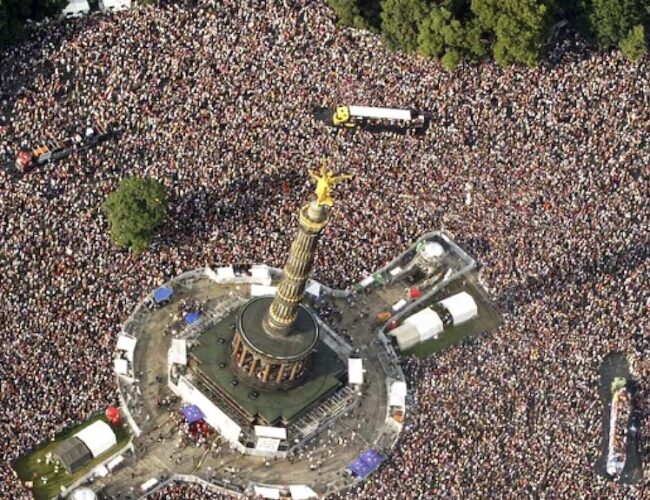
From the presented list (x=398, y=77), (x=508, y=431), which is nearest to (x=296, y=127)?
(x=398, y=77)

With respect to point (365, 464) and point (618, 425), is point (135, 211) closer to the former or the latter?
point (365, 464)

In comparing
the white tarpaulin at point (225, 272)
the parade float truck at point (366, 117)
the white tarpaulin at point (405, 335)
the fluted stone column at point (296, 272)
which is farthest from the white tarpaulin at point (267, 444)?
the parade float truck at point (366, 117)

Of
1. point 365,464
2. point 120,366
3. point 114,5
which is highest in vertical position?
point 114,5

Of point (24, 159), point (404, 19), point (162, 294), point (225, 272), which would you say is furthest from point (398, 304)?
point (24, 159)

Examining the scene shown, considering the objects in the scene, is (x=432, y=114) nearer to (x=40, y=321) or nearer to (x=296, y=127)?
(x=296, y=127)

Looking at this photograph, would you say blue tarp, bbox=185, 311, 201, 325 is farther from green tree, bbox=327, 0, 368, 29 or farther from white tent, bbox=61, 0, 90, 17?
green tree, bbox=327, 0, 368, 29

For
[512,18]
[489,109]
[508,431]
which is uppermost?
[512,18]

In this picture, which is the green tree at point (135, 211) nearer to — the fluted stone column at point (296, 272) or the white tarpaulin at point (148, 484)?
the fluted stone column at point (296, 272)
